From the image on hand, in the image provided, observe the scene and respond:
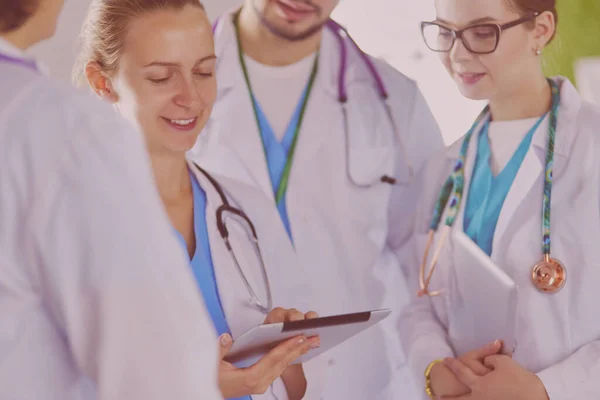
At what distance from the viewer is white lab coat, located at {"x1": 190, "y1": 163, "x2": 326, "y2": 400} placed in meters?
1.20

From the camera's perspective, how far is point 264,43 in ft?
4.66

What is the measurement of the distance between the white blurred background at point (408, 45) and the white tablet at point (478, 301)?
237 millimetres

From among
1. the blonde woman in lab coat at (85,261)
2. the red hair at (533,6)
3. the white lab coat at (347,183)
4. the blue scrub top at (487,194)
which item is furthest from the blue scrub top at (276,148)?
the blonde woman in lab coat at (85,261)

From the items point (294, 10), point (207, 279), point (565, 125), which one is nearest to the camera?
point (207, 279)

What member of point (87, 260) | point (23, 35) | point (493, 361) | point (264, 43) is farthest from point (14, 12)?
point (493, 361)

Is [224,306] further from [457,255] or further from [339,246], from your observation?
[457,255]

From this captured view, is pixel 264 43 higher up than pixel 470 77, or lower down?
higher up

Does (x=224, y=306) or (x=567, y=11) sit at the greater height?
(x=567, y=11)

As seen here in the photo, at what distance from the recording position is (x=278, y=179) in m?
Answer: 1.41

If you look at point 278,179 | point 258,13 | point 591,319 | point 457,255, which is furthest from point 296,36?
point 591,319

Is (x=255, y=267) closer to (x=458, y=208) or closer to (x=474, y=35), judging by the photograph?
(x=458, y=208)

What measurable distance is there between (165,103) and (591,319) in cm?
77

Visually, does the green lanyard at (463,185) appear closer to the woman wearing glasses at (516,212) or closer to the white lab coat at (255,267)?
the woman wearing glasses at (516,212)

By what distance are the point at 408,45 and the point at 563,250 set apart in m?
0.49
